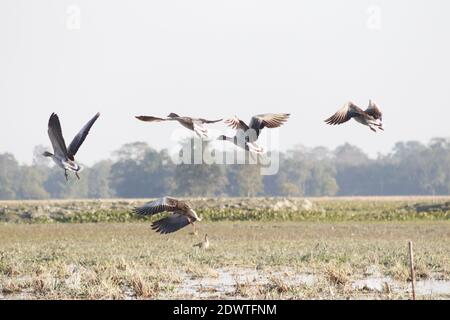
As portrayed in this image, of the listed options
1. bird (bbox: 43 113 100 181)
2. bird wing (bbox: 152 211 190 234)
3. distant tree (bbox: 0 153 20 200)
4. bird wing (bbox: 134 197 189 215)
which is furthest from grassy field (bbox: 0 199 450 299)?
distant tree (bbox: 0 153 20 200)

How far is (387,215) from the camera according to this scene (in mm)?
39312

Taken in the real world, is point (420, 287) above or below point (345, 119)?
below

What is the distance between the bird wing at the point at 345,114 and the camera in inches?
444

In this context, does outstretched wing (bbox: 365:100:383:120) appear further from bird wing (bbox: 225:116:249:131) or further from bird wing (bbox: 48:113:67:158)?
bird wing (bbox: 48:113:67:158)

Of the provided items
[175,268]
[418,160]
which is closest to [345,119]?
[175,268]

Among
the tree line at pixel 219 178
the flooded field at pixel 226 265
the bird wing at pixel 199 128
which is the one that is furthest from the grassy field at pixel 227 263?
the tree line at pixel 219 178

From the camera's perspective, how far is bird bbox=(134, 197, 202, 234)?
486 inches

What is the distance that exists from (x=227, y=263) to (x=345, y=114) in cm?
754

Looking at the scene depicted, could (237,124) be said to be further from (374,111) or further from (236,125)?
(374,111)

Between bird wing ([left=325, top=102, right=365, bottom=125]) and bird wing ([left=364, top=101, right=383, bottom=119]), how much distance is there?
0.30 ft

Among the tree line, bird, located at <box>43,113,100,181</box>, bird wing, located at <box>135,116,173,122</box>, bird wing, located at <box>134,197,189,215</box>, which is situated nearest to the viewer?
bird wing, located at <box>135,116,173,122</box>
